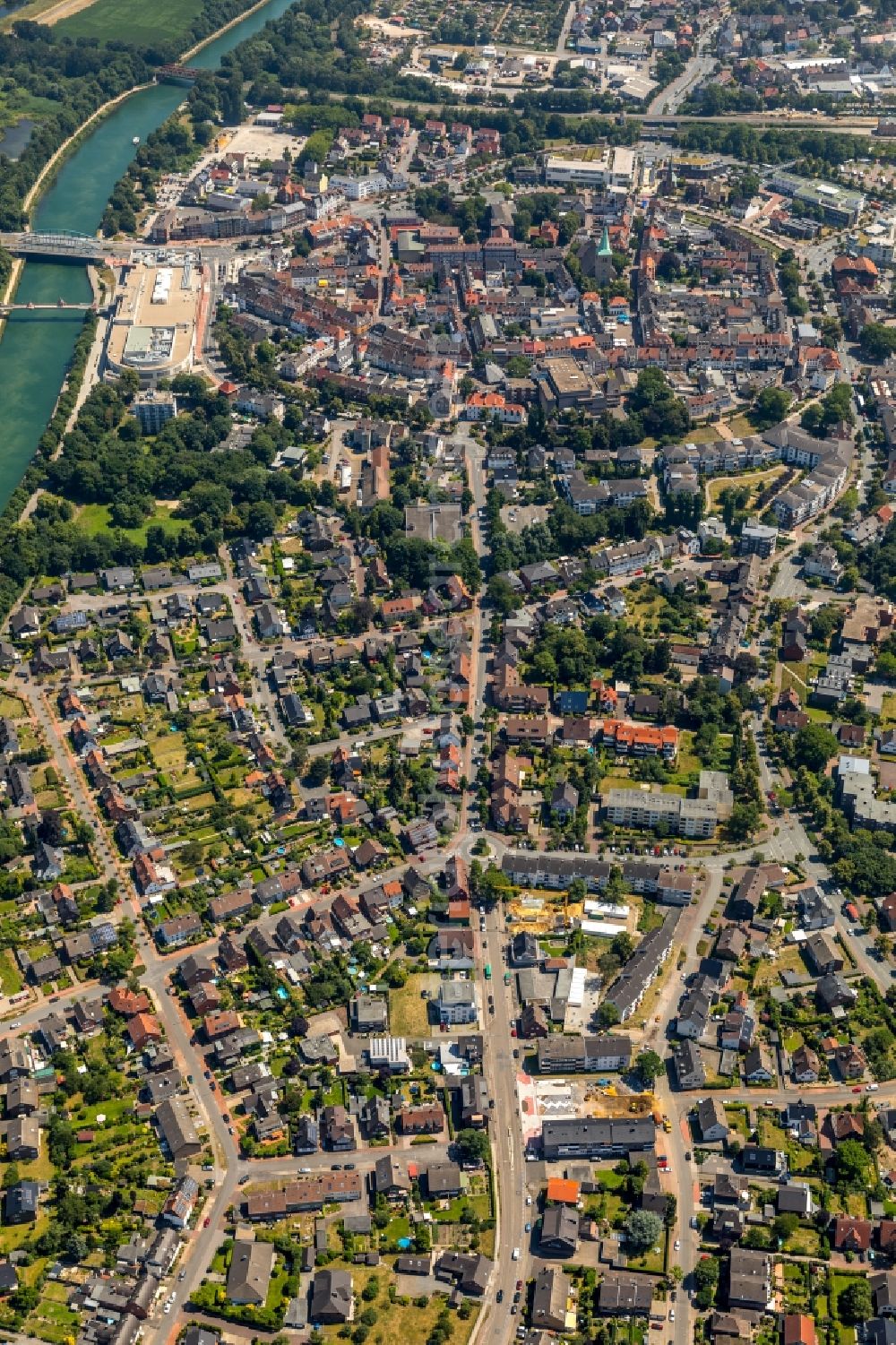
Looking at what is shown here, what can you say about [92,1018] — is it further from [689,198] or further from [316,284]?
[689,198]

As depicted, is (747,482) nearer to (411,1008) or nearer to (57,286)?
(411,1008)

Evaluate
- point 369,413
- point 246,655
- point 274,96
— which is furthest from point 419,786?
point 274,96

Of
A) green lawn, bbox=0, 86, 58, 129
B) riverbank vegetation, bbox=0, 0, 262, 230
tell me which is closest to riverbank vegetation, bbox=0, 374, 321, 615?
riverbank vegetation, bbox=0, 0, 262, 230

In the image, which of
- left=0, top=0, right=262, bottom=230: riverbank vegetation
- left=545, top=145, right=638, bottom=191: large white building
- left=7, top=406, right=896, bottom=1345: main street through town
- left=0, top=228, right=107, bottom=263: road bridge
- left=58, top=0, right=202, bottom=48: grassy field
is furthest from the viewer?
left=58, top=0, right=202, bottom=48: grassy field

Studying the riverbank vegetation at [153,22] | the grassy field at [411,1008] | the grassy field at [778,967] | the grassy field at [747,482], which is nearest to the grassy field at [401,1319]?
the grassy field at [411,1008]

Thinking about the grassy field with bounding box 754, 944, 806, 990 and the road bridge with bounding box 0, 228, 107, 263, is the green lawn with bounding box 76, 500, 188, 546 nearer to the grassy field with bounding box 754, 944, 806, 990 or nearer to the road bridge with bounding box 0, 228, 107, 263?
the road bridge with bounding box 0, 228, 107, 263

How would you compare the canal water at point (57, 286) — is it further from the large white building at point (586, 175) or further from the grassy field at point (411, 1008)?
the grassy field at point (411, 1008)

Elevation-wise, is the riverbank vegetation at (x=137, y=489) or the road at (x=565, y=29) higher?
the road at (x=565, y=29)
